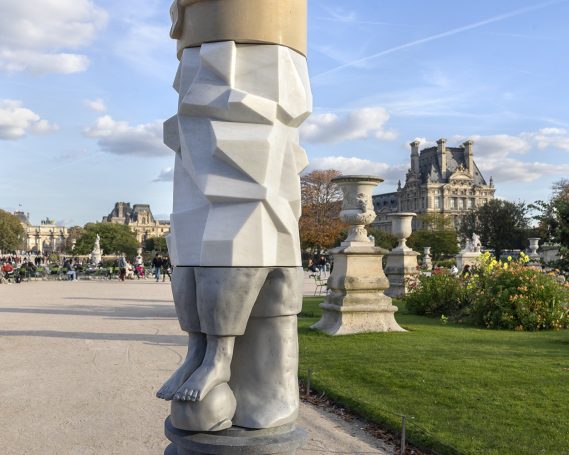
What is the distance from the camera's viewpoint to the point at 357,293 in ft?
33.0

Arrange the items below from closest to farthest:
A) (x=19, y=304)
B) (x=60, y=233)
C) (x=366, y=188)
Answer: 1. (x=366, y=188)
2. (x=19, y=304)
3. (x=60, y=233)

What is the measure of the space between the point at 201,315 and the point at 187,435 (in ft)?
2.16

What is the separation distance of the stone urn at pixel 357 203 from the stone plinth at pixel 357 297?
1.56 ft

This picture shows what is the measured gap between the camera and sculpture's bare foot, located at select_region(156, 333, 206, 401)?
10.4 feet

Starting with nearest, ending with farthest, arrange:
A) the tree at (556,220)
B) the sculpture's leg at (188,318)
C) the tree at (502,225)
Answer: the sculpture's leg at (188,318)
the tree at (556,220)
the tree at (502,225)

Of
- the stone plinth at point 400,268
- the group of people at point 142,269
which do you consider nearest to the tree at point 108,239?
the group of people at point 142,269

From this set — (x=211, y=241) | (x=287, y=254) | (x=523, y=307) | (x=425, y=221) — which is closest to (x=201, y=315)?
(x=211, y=241)

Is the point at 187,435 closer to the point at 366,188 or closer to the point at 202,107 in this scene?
the point at 202,107

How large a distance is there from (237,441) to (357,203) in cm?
807

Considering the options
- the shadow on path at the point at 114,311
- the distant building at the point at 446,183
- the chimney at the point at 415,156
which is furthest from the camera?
the chimney at the point at 415,156

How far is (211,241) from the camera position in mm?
3154

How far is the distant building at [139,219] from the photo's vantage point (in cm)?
13349

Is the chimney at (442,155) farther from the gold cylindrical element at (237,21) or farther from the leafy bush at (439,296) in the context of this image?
the gold cylindrical element at (237,21)

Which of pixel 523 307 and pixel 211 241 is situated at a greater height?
pixel 211 241
